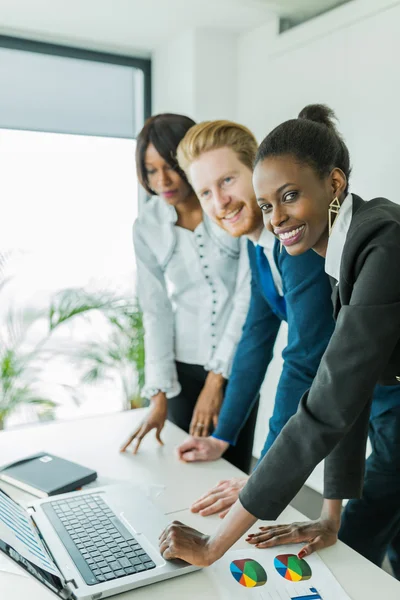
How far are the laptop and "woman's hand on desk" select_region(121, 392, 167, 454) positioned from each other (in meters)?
0.31

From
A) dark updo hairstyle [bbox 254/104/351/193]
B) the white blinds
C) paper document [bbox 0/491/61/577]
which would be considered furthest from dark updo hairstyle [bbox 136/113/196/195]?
the white blinds

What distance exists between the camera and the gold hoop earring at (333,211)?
3.82 feet

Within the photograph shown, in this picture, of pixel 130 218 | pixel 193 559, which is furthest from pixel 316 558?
pixel 130 218

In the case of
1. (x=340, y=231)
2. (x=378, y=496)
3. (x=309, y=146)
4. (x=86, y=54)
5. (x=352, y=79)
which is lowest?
(x=378, y=496)

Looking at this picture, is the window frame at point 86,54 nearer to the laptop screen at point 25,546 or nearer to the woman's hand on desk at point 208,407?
the woman's hand on desk at point 208,407

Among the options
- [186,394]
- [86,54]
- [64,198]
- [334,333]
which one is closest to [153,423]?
[186,394]

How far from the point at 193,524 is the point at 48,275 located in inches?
109

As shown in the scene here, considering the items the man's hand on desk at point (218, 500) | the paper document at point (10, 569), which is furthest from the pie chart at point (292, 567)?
the paper document at point (10, 569)

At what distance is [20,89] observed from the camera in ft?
11.6

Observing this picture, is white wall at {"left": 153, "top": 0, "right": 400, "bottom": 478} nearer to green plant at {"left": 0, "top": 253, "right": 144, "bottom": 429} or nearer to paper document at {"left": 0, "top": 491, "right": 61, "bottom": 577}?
green plant at {"left": 0, "top": 253, "right": 144, "bottom": 429}

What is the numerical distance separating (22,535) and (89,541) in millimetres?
152

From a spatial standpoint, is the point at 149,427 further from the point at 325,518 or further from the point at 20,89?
the point at 20,89

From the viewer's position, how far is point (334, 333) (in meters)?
1.03

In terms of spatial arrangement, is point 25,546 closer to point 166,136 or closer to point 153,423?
point 153,423
